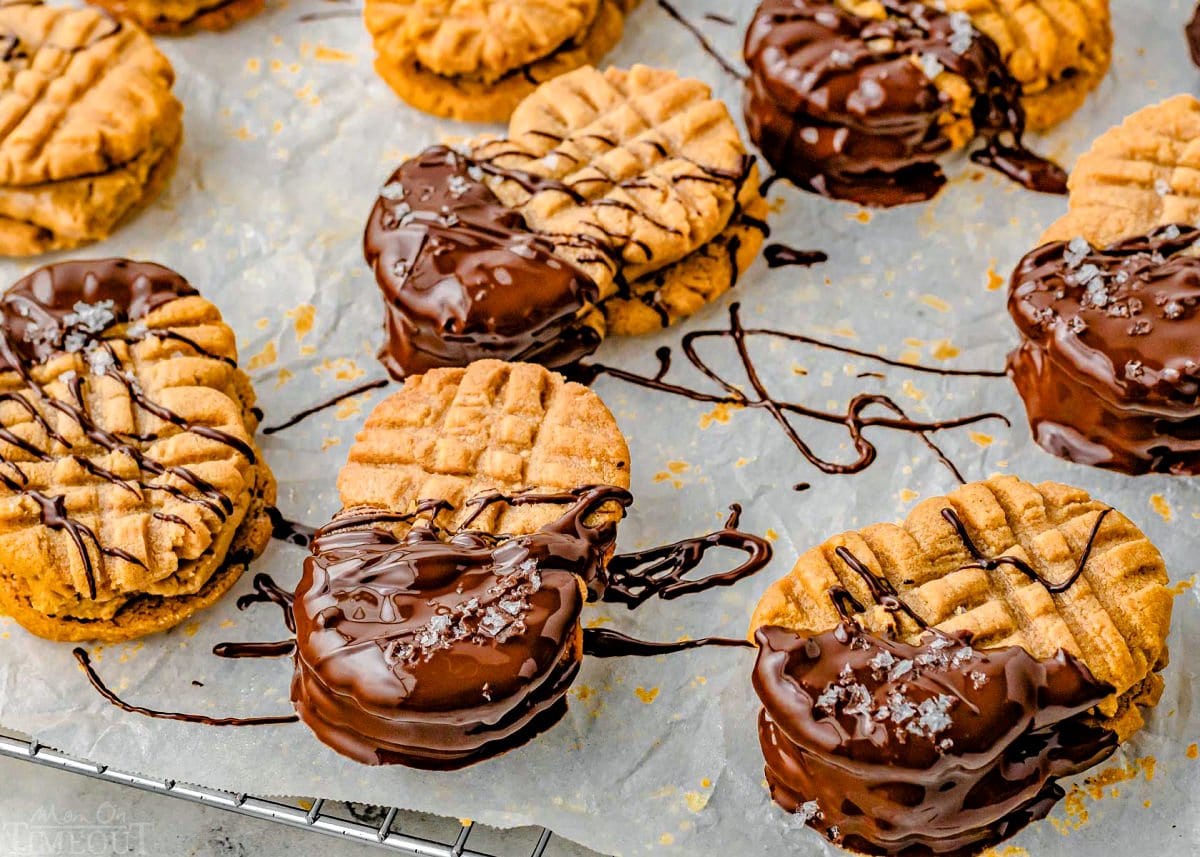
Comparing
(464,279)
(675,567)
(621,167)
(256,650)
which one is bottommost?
(256,650)

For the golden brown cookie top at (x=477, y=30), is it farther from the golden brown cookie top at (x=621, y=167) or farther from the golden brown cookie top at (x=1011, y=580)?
the golden brown cookie top at (x=1011, y=580)

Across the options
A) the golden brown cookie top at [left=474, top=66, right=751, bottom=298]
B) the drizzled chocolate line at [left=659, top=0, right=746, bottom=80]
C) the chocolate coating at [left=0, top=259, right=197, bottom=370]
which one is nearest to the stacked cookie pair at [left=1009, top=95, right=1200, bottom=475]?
the golden brown cookie top at [left=474, top=66, right=751, bottom=298]

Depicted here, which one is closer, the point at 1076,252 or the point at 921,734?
the point at 921,734

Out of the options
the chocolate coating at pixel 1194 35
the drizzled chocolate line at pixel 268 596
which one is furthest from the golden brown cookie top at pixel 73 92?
the chocolate coating at pixel 1194 35

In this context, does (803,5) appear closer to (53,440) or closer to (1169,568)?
(1169,568)

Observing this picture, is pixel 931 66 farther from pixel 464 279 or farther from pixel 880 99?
pixel 464 279

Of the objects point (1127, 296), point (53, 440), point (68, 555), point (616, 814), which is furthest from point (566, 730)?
point (1127, 296)

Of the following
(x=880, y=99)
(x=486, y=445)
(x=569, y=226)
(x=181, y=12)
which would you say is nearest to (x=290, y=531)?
(x=486, y=445)
